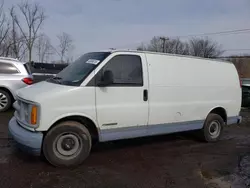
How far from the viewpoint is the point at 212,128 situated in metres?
6.97

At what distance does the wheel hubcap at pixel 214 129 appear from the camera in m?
6.92

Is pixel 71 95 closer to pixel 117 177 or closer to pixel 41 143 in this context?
pixel 41 143

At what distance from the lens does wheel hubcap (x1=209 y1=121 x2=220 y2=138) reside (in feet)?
22.7

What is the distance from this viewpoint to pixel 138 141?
265 inches

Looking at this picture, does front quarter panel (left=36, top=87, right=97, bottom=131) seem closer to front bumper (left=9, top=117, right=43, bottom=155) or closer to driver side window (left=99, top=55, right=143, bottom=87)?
front bumper (left=9, top=117, right=43, bottom=155)

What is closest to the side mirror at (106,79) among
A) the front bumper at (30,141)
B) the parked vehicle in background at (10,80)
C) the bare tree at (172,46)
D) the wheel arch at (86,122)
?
the wheel arch at (86,122)

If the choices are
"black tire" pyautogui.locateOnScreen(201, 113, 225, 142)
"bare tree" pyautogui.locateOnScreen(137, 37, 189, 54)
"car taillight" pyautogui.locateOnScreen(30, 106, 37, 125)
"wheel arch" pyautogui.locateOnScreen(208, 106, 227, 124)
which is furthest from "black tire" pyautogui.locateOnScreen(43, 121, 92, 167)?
"bare tree" pyautogui.locateOnScreen(137, 37, 189, 54)

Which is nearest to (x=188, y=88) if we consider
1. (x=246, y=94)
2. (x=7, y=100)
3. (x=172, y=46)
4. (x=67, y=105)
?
(x=67, y=105)

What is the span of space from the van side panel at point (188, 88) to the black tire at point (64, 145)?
55.8 inches

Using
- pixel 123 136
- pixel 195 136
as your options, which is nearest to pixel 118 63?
pixel 123 136

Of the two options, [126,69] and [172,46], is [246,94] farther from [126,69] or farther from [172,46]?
[172,46]

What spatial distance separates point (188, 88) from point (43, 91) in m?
3.06

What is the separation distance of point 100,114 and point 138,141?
199 centimetres

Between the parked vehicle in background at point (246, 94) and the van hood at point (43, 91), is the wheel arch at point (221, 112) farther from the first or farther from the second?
the parked vehicle in background at point (246, 94)
